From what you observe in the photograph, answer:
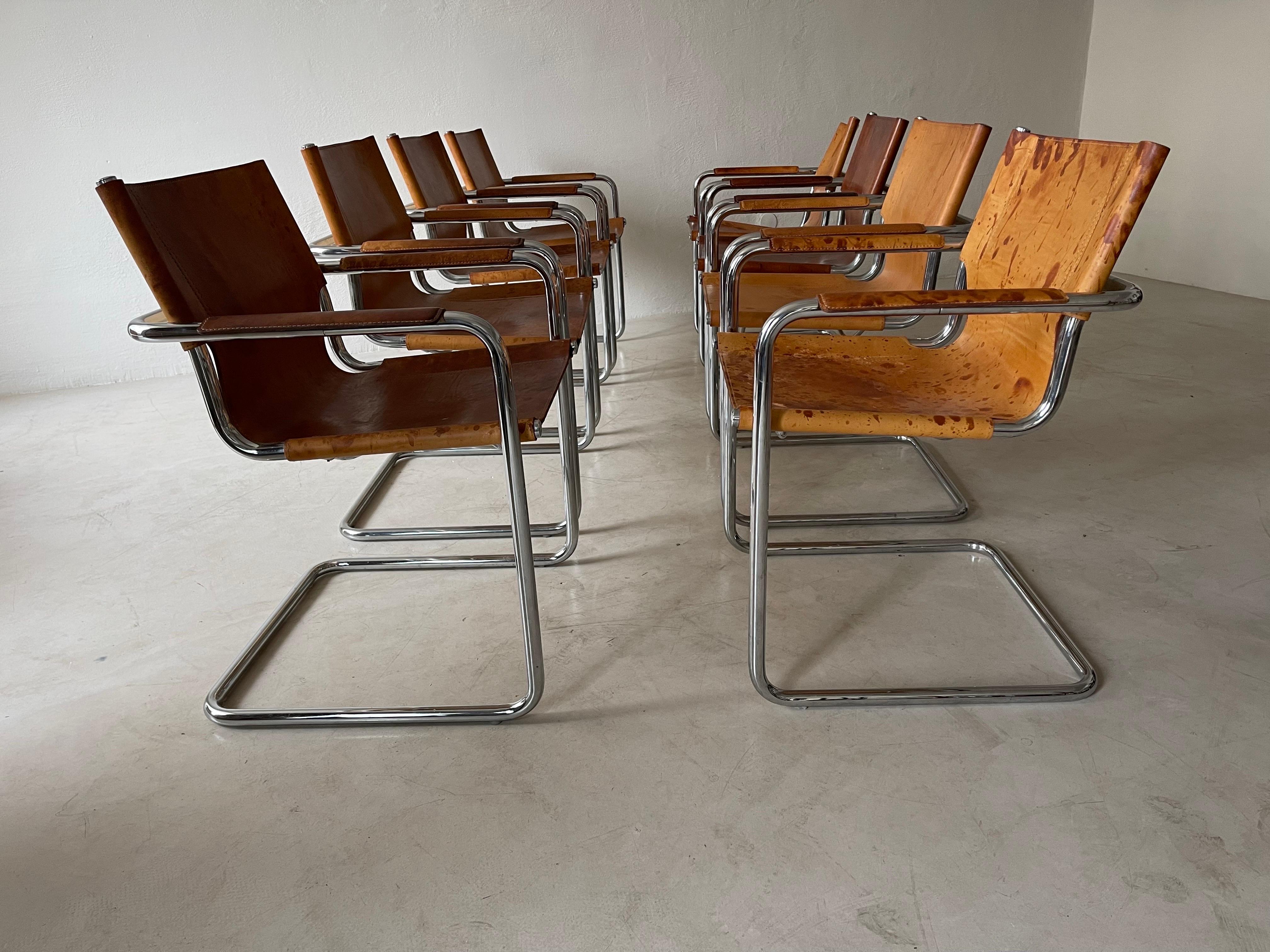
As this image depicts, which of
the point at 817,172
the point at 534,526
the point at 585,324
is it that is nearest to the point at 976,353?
the point at 585,324

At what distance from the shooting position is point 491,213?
2.23m

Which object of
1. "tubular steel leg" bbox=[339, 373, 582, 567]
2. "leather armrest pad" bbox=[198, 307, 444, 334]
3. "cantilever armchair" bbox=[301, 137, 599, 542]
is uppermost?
"leather armrest pad" bbox=[198, 307, 444, 334]

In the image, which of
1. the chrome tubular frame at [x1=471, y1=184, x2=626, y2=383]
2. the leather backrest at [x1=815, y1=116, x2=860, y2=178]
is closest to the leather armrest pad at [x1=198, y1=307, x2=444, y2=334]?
the chrome tubular frame at [x1=471, y1=184, x2=626, y2=383]

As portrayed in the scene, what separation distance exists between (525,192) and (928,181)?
1256mm

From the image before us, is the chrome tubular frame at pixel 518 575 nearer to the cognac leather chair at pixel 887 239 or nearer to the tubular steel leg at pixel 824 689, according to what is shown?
the tubular steel leg at pixel 824 689

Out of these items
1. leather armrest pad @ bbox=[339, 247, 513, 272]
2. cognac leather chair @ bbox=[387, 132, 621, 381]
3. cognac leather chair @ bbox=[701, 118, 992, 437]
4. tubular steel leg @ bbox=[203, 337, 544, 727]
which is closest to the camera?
tubular steel leg @ bbox=[203, 337, 544, 727]

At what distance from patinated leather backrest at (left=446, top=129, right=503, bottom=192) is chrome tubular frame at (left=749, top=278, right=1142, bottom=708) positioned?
1944 millimetres

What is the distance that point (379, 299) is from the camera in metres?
2.21

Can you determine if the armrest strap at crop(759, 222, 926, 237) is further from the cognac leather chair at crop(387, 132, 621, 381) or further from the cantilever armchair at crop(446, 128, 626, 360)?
the cantilever armchair at crop(446, 128, 626, 360)

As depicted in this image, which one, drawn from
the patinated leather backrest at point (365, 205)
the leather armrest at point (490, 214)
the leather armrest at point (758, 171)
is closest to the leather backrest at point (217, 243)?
the patinated leather backrest at point (365, 205)

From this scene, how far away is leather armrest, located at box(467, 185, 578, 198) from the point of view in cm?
277

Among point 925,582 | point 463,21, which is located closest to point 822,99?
point 463,21

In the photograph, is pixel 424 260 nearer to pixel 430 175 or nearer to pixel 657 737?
pixel 657 737

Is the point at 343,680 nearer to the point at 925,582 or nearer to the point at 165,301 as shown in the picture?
the point at 165,301
